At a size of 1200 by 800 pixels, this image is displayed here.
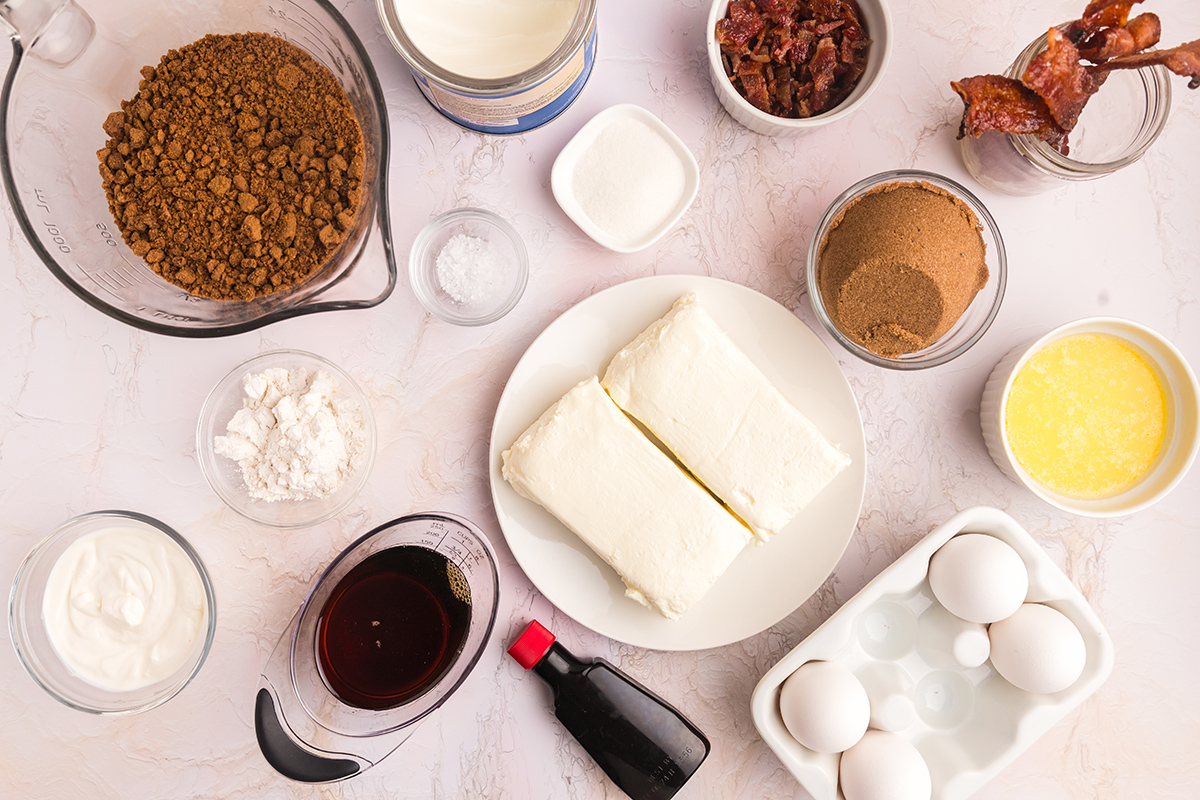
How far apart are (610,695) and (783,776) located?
1.35 feet

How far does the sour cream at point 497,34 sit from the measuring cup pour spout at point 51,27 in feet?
1.75

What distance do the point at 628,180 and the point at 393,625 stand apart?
2.98ft

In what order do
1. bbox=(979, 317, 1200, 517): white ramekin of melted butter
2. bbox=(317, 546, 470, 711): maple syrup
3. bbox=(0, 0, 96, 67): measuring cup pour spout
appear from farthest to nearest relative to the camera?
bbox=(979, 317, 1200, 517): white ramekin of melted butter
bbox=(317, 546, 470, 711): maple syrup
bbox=(0, 0, 96, 67): measuring cup pour spout

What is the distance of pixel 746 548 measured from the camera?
1.25 meters

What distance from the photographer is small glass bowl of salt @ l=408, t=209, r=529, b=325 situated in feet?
4.08

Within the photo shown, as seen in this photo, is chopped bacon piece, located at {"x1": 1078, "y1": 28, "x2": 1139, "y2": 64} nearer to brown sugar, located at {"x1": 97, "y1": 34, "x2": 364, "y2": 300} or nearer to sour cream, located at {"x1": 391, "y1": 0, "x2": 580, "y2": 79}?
sour cream, located at {"x1": 391, "y1": 0, "x2": 580, "y2": 79}

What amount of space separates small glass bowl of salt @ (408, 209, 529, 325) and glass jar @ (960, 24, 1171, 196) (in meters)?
Result: 0.91

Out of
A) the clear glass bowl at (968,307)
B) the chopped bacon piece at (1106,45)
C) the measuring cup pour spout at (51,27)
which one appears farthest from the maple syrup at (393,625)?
the chopped bacon piece at (1106,45)

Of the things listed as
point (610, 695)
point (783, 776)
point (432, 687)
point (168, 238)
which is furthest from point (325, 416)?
point (783, 776)

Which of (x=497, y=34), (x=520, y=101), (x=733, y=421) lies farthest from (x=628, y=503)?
(x=497, y=34)

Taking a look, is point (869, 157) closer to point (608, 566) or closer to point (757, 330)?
point (757, 330)

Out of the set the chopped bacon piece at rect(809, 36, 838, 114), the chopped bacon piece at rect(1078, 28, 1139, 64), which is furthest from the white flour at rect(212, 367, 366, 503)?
the chopped bacon piece at rect(1078, 28, 1139, 64)

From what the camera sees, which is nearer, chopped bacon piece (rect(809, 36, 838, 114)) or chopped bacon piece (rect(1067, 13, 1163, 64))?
chopped bacon piece (rect(1067, 13, 1163, 64))

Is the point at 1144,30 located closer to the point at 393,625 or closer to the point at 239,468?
the point at 393,625
